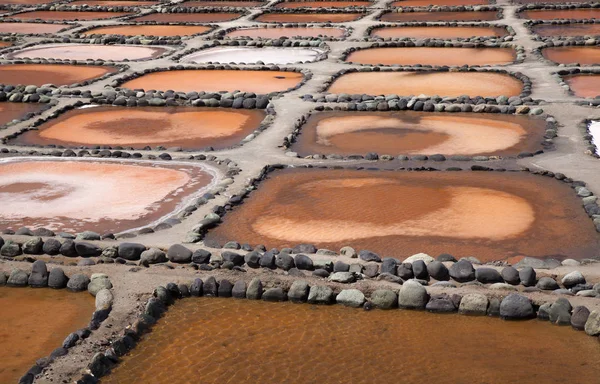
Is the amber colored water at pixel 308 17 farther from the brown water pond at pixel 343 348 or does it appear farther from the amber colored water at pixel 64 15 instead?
the brown water pond at pixel 343 348

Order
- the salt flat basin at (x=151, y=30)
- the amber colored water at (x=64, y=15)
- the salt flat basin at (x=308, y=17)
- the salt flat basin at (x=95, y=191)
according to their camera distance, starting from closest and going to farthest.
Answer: the salt flat basin at (x=95, y=191)
the salt flat basin at (x=151, y=30)
the salt flat basin at (x=308, y=17)
the amber colored water at (x=64, y=15)

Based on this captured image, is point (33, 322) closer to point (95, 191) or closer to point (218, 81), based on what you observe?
point (95, 191)

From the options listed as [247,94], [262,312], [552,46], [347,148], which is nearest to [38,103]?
[247,94]

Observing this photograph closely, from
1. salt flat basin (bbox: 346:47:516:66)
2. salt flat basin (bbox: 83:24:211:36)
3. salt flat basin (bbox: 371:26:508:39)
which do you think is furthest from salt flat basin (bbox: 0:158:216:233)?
salt flat basin (bbox: 83:24:211:36)

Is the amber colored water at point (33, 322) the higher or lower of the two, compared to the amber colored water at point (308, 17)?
lower

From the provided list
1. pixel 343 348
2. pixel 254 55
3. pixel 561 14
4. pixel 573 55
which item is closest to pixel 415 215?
pixel 343 348

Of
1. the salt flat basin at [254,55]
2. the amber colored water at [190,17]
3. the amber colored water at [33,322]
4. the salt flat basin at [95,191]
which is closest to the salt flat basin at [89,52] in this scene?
the salt flat basin at [254,55]

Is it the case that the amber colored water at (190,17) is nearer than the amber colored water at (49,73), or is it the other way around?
the amber colored water at (49,73)
